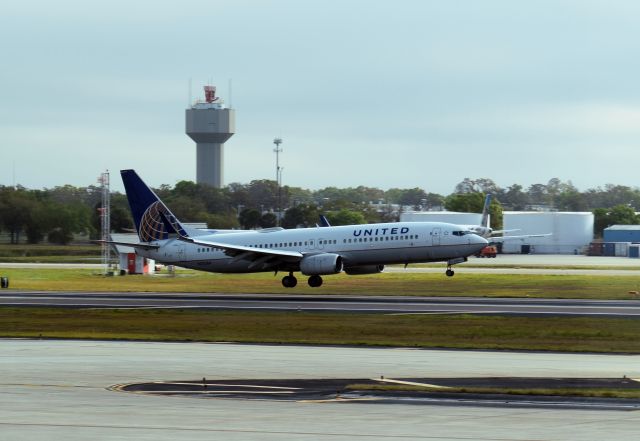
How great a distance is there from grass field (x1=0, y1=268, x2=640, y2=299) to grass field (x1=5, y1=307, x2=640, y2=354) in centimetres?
1778

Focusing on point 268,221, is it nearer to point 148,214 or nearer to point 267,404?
point 148,214

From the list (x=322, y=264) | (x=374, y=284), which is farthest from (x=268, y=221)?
(x=322, y=264)

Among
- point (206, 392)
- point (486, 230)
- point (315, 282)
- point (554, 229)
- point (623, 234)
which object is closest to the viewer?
point (206, 392)

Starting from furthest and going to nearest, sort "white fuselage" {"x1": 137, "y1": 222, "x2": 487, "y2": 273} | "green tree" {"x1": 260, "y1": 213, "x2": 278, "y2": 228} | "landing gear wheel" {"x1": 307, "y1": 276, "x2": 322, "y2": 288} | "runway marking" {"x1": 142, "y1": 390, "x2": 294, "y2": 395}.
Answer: "green tree" {"x1": 260, "y1": 213, "x2": 278, "y2": 228} → "landing gear wheel" {"x1": 307, "y1": 276, "x2": 322, "y2": 288} → "white fuselage" {"x1": 137, "y1": 222, "x2": 487, "y2": 273} → "runway marking" {"x1": 142, "y1": 390, "x2": 294, "y2": 395}

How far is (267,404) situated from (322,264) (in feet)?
144

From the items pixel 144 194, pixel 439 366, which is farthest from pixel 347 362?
pixel 144 194

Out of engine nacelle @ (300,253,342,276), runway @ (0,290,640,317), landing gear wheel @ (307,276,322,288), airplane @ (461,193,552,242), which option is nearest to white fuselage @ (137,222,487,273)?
engine nacelle @ (300,253,342,276)

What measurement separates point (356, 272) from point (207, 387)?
45.3 m

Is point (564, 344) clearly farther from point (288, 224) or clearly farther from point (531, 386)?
point (288, 224)

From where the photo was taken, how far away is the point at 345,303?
55500mm

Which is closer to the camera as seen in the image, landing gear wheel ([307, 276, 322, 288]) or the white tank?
landing gear wheel ([307, 276, 322, 288])

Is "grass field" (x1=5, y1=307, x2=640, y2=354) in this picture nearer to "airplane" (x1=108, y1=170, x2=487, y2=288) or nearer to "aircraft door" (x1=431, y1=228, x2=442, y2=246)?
"airplane" (x1=108, y1=170, x2=487, y2=288)

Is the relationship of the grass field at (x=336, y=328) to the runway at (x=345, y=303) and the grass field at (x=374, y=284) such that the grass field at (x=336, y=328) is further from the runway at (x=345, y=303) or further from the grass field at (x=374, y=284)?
the grass field at (x=374, y=284)

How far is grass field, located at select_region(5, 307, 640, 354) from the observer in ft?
120
